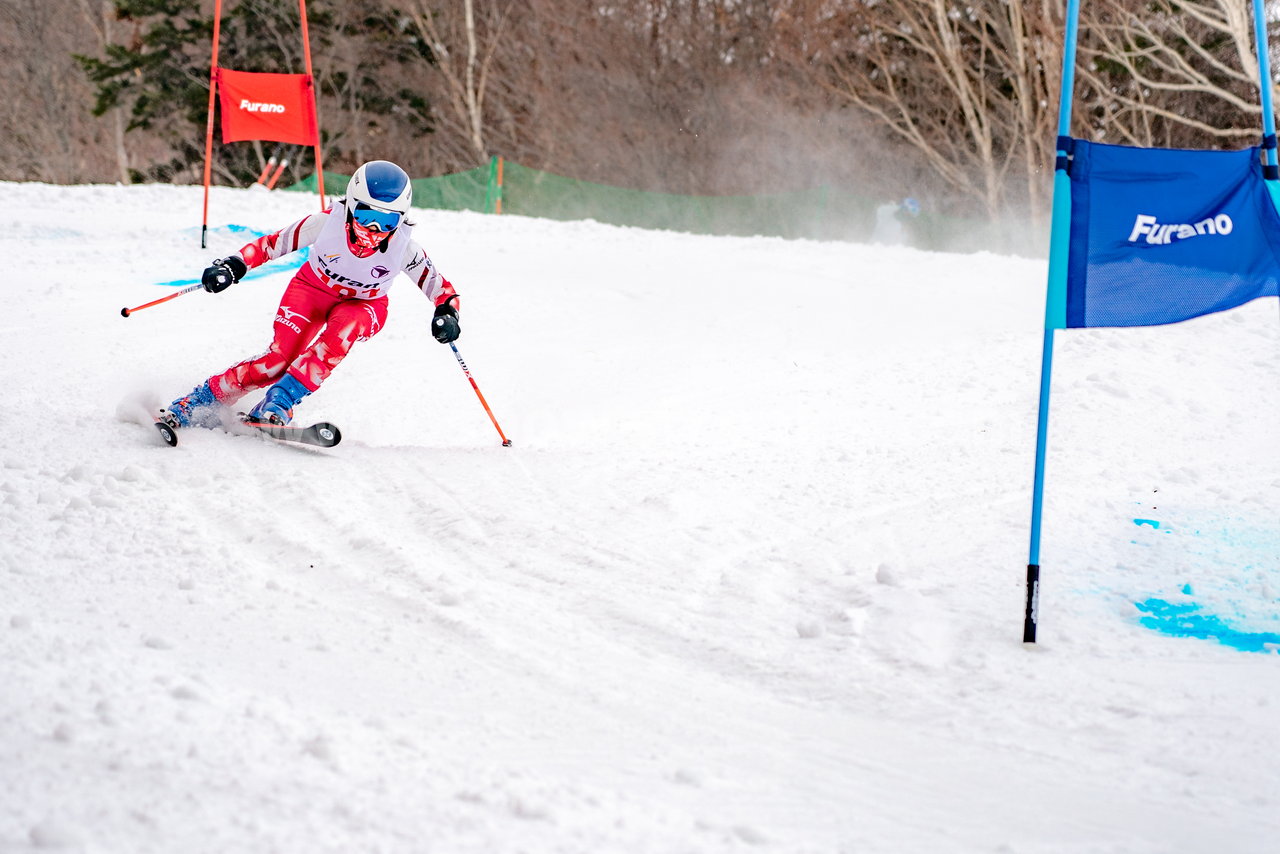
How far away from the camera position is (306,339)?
20.6 feet

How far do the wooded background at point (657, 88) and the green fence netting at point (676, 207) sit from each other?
12.5 ft

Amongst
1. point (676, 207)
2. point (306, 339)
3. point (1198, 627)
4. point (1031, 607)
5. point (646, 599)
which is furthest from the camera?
point (676, 207)

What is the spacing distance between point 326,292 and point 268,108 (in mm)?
6535

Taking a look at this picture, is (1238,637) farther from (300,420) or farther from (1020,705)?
(300,420)

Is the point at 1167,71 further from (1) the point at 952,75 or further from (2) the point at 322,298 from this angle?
(2) the point at 322,298

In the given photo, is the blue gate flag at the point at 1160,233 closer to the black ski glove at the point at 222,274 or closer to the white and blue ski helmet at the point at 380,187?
the white and blue ski helmet at the point at 380,187

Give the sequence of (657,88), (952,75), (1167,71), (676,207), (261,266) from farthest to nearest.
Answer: (657,88)
(952,75)
(1167,71)
(676,207)
(261,266)

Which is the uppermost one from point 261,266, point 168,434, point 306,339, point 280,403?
point 261,266

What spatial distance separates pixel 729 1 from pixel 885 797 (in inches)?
1031

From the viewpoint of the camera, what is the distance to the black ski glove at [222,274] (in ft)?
19.5

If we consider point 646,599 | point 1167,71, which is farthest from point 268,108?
point 1167,71

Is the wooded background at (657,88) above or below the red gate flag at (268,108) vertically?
above

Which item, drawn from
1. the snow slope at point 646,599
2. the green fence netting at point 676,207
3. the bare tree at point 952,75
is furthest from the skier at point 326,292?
the bare tree at point 952,75

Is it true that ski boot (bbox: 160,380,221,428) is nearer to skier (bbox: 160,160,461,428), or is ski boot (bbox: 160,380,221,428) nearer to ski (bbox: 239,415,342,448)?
skier (bbox: 160,160,461,428)
